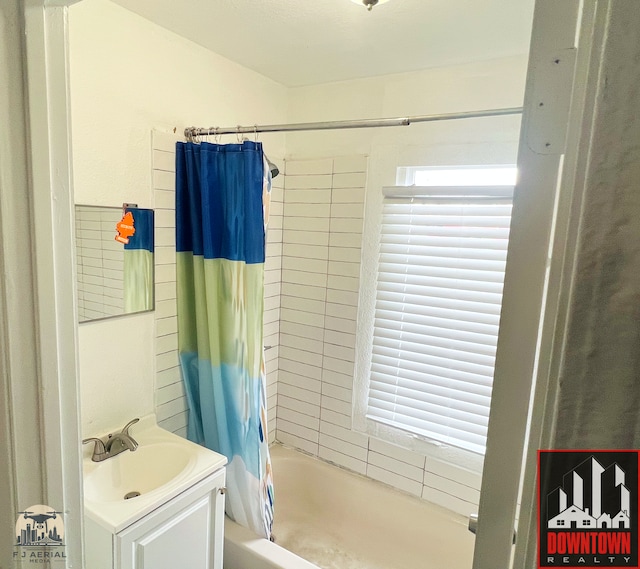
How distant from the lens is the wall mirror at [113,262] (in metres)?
1.55

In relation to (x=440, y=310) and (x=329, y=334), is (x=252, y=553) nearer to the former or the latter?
(x=329, y=334)

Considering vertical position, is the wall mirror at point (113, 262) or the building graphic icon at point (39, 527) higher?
the wall mirror at point (113, 262)

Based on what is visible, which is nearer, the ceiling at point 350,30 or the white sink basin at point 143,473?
the white sink basin at point 143,473

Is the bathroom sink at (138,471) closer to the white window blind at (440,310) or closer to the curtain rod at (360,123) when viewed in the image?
the white window blind at (440,310)

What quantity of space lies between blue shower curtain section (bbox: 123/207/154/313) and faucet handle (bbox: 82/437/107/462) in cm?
53

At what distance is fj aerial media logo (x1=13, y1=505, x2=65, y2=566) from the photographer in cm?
71

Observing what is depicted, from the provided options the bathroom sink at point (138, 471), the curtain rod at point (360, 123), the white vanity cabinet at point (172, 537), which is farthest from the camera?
the bathroom sink at point (138, 471)

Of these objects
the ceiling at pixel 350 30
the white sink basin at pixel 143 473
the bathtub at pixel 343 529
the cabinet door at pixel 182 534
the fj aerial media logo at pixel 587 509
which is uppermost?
the ceiling at pixel 350 30

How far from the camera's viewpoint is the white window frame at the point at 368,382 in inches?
79.5

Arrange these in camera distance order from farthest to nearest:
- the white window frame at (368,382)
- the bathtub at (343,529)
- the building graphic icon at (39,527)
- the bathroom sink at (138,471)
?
the white window frame at (368,382), the bathtub at (343,529), the bathroom sink at (138,471), the building graphic icon at (39,527)

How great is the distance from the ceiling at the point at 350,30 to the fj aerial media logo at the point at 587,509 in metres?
1.59

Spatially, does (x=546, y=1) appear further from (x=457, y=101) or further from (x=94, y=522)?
(x=457, y=101)

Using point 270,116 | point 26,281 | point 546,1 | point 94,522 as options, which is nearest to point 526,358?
point 546,1

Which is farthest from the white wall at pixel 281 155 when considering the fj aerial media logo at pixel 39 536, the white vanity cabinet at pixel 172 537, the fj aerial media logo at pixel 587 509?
the fj aerial media logo at pixel 587 509
